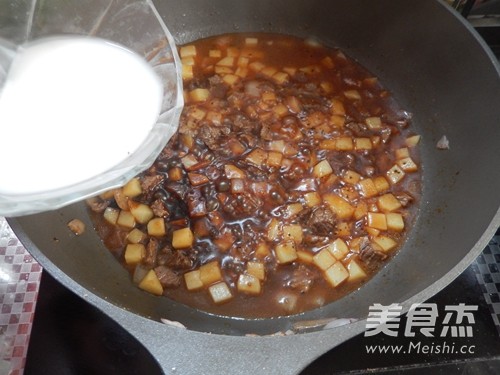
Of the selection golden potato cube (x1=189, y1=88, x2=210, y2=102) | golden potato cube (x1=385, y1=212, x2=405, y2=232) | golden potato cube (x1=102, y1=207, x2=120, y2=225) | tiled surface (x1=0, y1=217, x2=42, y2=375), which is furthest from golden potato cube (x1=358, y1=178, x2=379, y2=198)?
tiled surface (x1=0, y1=217, x2=42, y2=375)

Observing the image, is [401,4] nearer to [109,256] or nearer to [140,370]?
[109,256]

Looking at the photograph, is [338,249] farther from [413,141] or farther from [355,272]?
[413,141]

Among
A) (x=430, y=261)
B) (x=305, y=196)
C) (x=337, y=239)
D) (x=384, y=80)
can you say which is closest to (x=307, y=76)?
(x=384, y=80)

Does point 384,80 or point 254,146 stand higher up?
point 384,80

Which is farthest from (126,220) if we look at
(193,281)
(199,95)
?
(199,95)

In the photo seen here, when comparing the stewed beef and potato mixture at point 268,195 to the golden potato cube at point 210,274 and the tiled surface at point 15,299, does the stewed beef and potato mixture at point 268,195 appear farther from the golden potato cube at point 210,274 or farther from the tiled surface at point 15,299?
the tiled surface at point 15,299

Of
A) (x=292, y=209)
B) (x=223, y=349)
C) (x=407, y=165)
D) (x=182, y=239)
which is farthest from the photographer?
(x=407, y=165)
